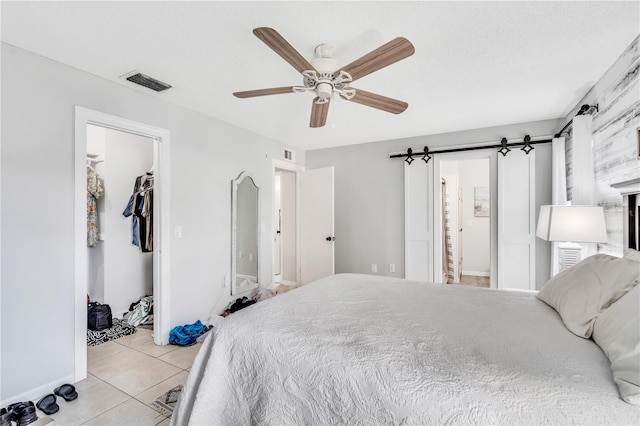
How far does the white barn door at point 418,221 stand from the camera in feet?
14.1

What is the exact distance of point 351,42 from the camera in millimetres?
1956

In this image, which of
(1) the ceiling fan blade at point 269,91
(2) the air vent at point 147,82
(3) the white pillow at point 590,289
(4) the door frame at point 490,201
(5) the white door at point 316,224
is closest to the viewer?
(3) the white pillow at point 590,289

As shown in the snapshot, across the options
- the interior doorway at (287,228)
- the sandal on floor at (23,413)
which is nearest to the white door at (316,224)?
the interior doorway at (287,228)

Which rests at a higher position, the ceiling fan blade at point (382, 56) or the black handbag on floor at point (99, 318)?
the ceiling fan blade at point (382, 56)

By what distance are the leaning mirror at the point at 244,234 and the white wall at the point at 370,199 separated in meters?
1.44

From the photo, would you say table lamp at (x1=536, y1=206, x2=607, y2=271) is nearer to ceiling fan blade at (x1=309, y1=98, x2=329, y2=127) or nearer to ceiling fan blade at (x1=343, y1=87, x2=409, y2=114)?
ceiling fan blade at (x1=343, y1=87, x2=409, y2=114)

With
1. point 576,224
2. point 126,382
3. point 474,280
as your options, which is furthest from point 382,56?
point 474,280

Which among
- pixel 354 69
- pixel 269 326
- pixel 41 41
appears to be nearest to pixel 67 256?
pixel 41 41

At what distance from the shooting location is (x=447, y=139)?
165 inches

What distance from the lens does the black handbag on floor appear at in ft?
10.8

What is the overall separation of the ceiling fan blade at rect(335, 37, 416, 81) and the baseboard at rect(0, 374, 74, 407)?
2904mm

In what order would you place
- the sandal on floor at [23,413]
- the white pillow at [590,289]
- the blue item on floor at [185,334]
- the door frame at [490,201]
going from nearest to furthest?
1. the white pillow at [590,289]
2. the sandal on floor at [23,413]
3. the blue item on floor at [185,334]
4. the door frame at [490,201]

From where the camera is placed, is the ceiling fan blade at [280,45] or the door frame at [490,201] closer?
the ceiling fan blade at [280,45]

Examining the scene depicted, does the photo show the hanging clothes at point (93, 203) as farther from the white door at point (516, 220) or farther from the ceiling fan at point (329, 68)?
the white door at point (516, 220)
